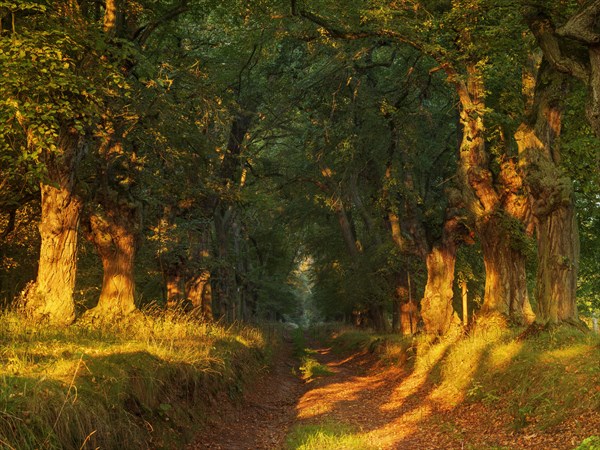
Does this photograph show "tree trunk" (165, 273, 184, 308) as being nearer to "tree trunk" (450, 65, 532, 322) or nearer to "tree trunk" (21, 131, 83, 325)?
"tree trunk" (21, 131, 83, 325)

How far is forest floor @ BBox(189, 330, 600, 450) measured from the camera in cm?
838

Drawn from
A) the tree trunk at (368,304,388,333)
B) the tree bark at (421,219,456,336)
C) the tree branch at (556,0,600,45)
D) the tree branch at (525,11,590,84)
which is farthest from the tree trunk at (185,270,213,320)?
the tree branch at (556,0,600,45)

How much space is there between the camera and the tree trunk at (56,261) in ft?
37.8

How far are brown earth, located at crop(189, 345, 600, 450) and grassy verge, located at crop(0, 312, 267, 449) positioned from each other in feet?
2.55

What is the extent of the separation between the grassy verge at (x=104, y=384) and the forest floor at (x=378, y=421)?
733mm

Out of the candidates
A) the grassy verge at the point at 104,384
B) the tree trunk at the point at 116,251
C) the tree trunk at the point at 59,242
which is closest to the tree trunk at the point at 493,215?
the grassy verge at the point at 104,384

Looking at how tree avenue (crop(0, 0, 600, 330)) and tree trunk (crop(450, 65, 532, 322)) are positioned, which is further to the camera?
tree trunk (crop(450, 65, 532, 322))

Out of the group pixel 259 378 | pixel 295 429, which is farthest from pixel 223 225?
pixel 295 429

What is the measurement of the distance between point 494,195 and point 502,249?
1482mm

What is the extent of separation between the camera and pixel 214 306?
36375 millimetres

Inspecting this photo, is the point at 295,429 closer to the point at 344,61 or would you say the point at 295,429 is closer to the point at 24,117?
the point at 24,117

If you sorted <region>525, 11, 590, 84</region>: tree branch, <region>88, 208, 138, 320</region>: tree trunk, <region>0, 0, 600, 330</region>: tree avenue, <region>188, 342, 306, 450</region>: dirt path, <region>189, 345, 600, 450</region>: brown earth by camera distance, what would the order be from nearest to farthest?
1. <region>189, 345, 600, 450</region>: brown earth
2. <region>188, 342, 306, 450</region>: dirt path
3. <region>525, 11, 590, 84</region>: tree branch
4. <region>0, 0, 600, 330</region>: tree avenue
5. <region>88, 208, 138, 320</region>: tree trunk

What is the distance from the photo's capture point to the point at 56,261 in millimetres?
11883

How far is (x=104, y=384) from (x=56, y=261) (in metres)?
5.40
